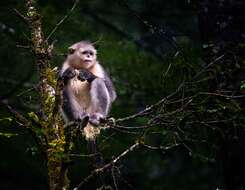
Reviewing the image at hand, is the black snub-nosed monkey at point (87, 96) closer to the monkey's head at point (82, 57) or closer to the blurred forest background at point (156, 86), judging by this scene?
the monkey's head at point (82, 57)

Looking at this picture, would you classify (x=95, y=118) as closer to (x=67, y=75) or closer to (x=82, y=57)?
(x=82, y=57)

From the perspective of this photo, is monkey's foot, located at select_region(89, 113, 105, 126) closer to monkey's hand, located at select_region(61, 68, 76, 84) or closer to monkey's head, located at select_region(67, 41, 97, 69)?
monkey's head, located at select_region(67, 41, 97, 69)

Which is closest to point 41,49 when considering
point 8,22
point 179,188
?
point 8,22

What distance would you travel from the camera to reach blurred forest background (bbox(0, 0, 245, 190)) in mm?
7078

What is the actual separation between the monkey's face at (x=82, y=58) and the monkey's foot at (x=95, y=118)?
1.14 m

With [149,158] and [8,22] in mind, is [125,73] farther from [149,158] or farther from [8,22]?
[149,158]

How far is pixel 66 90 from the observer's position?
30.9ft

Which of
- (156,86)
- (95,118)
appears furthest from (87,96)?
(156,86)

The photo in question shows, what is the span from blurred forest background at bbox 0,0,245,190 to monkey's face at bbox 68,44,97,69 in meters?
0.49

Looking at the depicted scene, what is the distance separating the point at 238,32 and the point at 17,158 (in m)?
6.24

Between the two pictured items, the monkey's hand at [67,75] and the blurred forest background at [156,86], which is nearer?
the monkey's hand at [67,75]

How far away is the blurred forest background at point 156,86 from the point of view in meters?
7.08

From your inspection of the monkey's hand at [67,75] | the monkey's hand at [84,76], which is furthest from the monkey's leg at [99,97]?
the monkey's hand at [67,75]

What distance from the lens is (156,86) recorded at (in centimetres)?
1151
